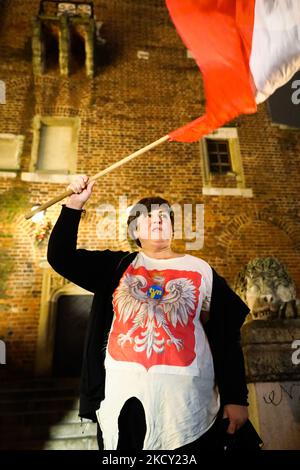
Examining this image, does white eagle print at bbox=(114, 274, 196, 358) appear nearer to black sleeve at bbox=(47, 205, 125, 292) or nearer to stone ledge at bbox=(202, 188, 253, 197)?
black sleeve at bbox=(47, 205, 125, 292)

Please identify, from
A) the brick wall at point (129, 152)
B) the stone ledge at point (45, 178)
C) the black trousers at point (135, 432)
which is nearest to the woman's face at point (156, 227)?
the black trousers at point (135, 432)

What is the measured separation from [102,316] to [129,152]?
5685mm

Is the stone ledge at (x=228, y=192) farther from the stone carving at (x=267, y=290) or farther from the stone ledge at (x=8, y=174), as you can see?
the stone ledge at (x=8, y=174)

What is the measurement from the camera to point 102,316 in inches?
63.4

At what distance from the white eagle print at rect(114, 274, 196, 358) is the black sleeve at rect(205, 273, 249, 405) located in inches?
6.9

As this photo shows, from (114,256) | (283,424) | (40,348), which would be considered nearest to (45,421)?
(40,348)

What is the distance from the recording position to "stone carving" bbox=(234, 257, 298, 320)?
2.89m

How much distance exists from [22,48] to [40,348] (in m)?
7.56

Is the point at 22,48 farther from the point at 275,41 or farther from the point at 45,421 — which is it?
the point at 45,421

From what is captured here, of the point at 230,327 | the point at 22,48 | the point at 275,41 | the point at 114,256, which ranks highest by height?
the point at 22,48

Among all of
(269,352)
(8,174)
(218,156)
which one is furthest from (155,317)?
(218,156)

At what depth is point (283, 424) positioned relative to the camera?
2.30 meters

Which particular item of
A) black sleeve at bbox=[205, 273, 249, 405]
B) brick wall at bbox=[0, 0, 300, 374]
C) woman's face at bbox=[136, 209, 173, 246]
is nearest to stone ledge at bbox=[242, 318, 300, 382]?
black sleeve at bbox=[205, 273, 249, 405]

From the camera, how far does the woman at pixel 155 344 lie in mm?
1317
